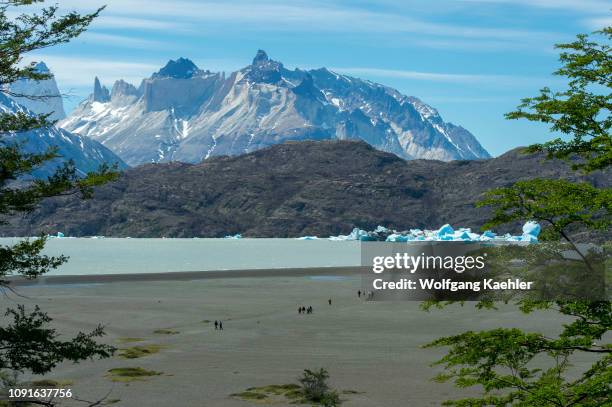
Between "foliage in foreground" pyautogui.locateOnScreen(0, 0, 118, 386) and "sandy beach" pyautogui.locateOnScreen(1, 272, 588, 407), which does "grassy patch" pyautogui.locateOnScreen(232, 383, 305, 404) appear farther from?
"foliage in foreground" pyautogui.locateOnScreen(0, 0, 118, 386)

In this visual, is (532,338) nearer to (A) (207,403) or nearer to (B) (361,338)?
(A) (207,403)

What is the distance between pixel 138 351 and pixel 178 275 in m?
71.9

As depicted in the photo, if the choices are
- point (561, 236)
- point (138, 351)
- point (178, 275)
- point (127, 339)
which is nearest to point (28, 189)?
point (561, 236)

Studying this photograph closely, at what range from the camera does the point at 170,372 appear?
124 ft

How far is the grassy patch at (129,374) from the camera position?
118 feet

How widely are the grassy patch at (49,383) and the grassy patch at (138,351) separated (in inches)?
281

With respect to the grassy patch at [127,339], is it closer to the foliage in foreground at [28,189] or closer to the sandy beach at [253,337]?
the sandy beach at [253,337]

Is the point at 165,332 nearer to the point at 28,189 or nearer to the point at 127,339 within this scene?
the point at 127,339

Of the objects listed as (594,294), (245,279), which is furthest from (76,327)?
(245,279)

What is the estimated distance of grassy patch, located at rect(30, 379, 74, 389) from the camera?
33.4 meters

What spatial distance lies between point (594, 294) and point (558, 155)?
3.15 m

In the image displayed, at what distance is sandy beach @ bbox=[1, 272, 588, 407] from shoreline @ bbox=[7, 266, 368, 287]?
21.8 feet

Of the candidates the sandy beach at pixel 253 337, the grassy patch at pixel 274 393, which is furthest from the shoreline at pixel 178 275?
the grassy patch at pixel 274 393

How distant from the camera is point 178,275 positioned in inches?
4535
